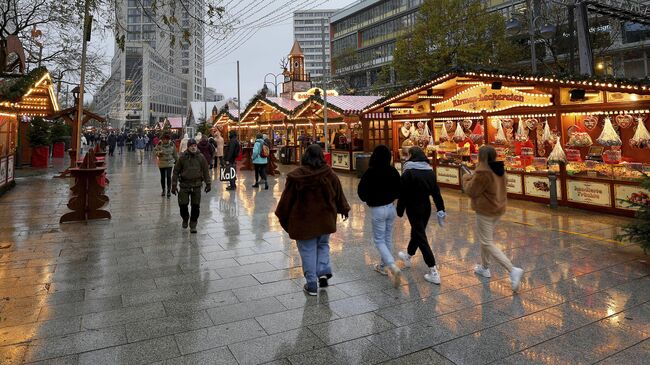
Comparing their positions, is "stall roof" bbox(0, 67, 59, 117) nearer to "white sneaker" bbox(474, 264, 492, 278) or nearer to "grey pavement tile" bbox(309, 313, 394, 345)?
"grey pavement tile" bbox(309, 313, 394, 345)

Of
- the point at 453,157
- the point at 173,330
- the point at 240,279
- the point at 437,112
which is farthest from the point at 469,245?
the point at 437,112

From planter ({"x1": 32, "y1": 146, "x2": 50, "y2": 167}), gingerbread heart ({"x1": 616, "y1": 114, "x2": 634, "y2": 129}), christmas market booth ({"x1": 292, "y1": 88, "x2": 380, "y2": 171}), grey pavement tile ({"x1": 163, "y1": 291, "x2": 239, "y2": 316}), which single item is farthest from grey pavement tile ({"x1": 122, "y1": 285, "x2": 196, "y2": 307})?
planter ({"x1": 32, "y1": 146, "x2": 50, "y2": 167})

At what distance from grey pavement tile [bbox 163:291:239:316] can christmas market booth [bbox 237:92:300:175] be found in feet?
49.2

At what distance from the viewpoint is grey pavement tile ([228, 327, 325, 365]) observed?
9.96 feet

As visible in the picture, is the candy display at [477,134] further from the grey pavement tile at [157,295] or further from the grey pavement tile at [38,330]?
the grey pavement tile at [38,330]

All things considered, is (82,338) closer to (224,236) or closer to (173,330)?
(173,330)

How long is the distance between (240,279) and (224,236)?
2227 mm

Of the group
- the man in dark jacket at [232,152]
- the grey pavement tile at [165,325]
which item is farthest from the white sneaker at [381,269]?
the man in dark jacket at [232,152]

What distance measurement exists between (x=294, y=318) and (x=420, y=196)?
1.95 meters

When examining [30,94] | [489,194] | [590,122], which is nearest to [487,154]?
[489,194]

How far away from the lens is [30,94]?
593 inches

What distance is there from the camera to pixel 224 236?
6.89 meters

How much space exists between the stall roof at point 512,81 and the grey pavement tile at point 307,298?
23.5ft

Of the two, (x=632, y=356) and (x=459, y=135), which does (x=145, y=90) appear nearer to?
(x=459, y=135)
